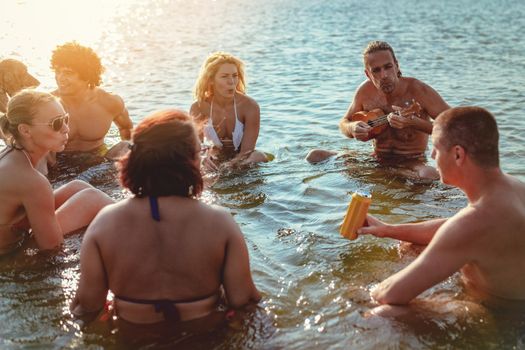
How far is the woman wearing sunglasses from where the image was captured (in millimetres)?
4984

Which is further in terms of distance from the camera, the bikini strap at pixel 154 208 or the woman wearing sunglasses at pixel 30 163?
the woman wearing sunglasses at pixel 30 163

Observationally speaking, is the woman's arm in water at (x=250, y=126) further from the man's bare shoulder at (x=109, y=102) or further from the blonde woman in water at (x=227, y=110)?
the man's bare shoulder at (x=109, y=102)

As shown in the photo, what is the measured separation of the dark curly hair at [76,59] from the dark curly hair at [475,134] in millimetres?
5294

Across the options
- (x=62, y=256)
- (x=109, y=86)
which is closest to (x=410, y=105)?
(x=62, y=256)

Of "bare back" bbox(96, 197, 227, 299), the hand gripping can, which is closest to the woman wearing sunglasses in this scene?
"bare back" bbox(96, 197, 227, 299)

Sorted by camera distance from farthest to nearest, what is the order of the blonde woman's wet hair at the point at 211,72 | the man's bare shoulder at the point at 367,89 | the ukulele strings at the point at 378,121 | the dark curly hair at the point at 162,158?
the blonde woman's wet hair at the point at 211,72
the man's bare shoulder at the point at 367,89
the ukulele strings at the point at 378,121
the dark curly hair at the point at 162,158

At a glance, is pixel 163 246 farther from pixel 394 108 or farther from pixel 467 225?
pixel 394 108

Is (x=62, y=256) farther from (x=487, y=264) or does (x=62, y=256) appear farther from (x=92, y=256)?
(x=487, y=264)

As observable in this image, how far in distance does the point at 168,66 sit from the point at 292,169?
10775mm

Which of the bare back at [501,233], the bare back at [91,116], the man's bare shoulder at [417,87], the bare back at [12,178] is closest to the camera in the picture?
the bare back at [501,233]

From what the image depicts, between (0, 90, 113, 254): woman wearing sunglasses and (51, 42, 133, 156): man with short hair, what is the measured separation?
8.99 feet

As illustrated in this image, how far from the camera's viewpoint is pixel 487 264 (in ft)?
13.2

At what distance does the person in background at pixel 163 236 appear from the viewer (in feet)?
11.6

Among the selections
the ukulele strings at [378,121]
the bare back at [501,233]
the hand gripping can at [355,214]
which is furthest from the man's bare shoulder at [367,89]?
the bare back at [501,233]
